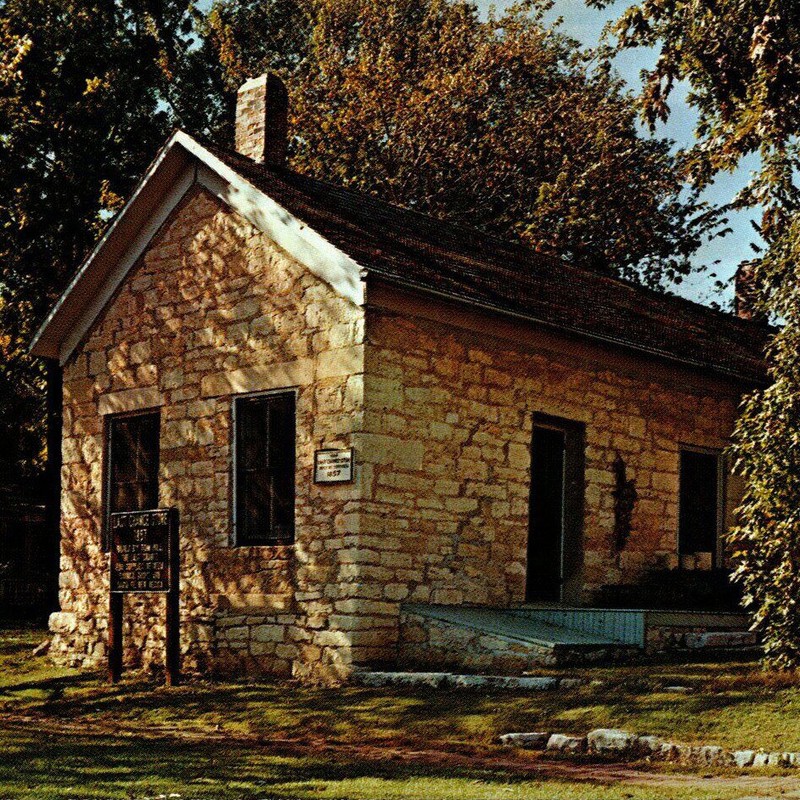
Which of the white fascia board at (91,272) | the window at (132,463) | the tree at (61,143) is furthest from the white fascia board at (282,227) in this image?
the tree at (61,143)

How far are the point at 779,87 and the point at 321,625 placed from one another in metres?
7.25

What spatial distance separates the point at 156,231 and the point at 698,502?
27.6 ft

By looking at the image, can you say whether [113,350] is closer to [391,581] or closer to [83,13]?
[391,581]

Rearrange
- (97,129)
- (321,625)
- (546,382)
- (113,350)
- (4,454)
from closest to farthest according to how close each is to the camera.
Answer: (321,625), (546,382), (113,350), (97,129), (4,454)

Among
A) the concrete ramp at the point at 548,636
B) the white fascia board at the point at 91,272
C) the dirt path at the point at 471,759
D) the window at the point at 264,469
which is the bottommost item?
the dirt path at the point at 471,759

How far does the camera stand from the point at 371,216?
1823 centimetres

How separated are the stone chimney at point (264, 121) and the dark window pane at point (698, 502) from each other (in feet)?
23.9

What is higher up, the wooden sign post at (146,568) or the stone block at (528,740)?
the wooden sign post at (146,568)

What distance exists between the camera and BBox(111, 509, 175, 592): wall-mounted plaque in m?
15.1

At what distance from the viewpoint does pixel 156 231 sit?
1764 cm

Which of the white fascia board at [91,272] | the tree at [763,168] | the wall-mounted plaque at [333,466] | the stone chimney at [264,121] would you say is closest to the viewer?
the tree at [763,168]

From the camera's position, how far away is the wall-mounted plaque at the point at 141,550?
15.1m

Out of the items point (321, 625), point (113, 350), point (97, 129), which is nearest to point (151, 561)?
point (321, 625)

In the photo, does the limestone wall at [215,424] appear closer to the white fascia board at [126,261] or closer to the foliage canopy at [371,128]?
the white fascia board at [126,261]
